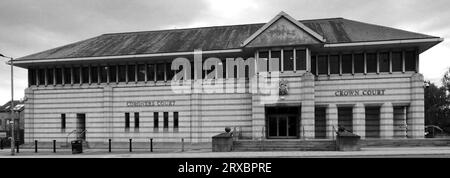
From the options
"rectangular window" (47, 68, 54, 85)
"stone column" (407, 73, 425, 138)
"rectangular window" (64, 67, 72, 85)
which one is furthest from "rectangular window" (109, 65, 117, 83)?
"stone column" (407, 73, 425, 138)

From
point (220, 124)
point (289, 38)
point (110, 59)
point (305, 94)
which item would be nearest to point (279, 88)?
point (305, 94)

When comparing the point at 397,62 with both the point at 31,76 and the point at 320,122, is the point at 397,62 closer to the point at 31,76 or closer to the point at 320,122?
the point at 320,122

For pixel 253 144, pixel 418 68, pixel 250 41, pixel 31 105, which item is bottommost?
pixel 253 144

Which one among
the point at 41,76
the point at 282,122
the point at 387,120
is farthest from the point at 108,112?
the point at 387,120

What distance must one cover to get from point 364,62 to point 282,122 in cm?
867

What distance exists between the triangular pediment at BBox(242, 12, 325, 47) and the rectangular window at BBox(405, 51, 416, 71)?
7.71 metres

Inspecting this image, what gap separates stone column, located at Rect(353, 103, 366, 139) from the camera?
96.4ft

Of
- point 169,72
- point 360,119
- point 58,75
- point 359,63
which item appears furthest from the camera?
point 58,75

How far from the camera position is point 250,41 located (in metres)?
28.7

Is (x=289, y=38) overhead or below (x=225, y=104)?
overhead

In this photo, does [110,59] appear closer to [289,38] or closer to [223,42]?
[223,42]

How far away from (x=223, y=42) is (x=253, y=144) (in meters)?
11.2

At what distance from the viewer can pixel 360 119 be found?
1159 inches
